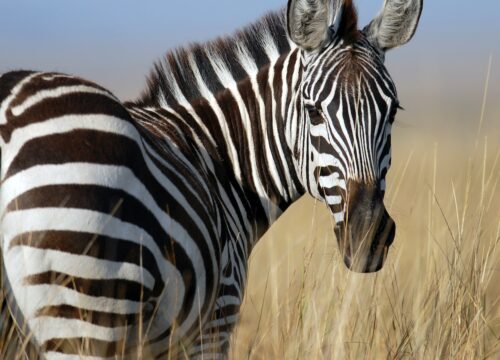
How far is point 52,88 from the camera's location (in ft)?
11.2

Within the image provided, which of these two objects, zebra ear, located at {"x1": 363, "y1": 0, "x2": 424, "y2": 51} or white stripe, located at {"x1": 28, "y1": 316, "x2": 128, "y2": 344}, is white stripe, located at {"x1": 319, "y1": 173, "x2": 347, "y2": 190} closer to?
zebra ear, located at {"x1": 363, "y1": 0, "x2": 424, "y2": 51}

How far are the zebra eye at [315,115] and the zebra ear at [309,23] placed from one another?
41 centimetres

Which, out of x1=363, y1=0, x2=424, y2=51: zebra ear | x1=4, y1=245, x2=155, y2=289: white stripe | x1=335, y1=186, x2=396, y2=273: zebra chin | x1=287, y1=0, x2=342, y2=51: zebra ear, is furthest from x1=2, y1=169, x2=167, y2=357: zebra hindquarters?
x1=363, y1=0, x2=424, y2=51: zebra ear

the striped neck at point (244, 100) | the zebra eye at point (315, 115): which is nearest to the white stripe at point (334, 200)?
the zebra eye at point (315, 115)

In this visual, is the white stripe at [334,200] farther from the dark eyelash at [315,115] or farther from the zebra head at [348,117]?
the dark eyelash at [315,115]

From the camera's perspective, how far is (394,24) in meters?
4.77

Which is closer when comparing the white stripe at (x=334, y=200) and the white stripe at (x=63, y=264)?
the white stripe at (x=63, y=264)

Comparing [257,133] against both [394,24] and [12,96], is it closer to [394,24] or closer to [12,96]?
[394,24]

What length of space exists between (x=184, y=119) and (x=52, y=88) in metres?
1.51

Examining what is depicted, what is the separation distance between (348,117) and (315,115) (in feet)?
0.81

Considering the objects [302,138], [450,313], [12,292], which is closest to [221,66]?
[302,138]

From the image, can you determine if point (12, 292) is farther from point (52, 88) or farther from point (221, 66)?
point (221, 66)

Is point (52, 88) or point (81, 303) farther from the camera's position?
point (52, 88)

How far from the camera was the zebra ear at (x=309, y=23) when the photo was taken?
4535 millimetres
